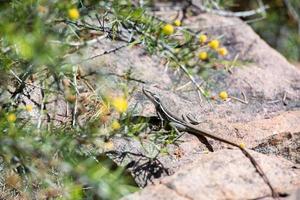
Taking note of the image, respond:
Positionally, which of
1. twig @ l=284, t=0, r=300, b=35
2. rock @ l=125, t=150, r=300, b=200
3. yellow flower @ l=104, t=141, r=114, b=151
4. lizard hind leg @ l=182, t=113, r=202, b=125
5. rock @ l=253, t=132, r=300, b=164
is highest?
rock @ l=125, t=150, r=300, b=200

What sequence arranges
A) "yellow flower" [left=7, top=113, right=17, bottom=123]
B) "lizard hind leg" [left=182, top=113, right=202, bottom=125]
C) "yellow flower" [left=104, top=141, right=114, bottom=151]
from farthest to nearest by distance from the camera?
1. "lizard hind leg" [left=182, top=113, right=202, bottom=125]
2. "yellow flower" [left=104, top=141, right=114, bottom=151]
3. "yellow flower" [left=7, top=113, right=17, bottom=123]

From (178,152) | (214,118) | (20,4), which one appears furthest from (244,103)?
(20,4)

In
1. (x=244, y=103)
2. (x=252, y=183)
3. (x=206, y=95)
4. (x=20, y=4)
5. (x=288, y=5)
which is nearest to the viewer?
(x=252, y=183)

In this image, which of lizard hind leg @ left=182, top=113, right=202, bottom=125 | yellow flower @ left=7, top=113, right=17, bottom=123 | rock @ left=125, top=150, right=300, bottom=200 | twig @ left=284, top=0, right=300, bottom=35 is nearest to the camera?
rock @ left=125, top=150, right=300, bottom=200

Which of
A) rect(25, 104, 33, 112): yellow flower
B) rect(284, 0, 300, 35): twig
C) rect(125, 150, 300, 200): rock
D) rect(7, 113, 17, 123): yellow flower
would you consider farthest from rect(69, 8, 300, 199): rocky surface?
rect(284, 0, 300, 35): twig

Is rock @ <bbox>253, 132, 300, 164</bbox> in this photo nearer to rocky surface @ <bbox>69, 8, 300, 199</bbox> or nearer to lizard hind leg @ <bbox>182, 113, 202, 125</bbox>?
rocky surface @ <bbox>69, 8, 300, 199</bbox>

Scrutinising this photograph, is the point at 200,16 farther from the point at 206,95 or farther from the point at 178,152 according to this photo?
the point at 178,152

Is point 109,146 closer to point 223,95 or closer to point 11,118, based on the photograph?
point 11,118

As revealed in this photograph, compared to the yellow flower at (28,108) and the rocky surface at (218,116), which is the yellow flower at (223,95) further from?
the yellow flower at (28,108)

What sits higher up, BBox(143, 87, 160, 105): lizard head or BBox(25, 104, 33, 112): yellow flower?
BBox(25, 104, 33, 112): yellow flower
